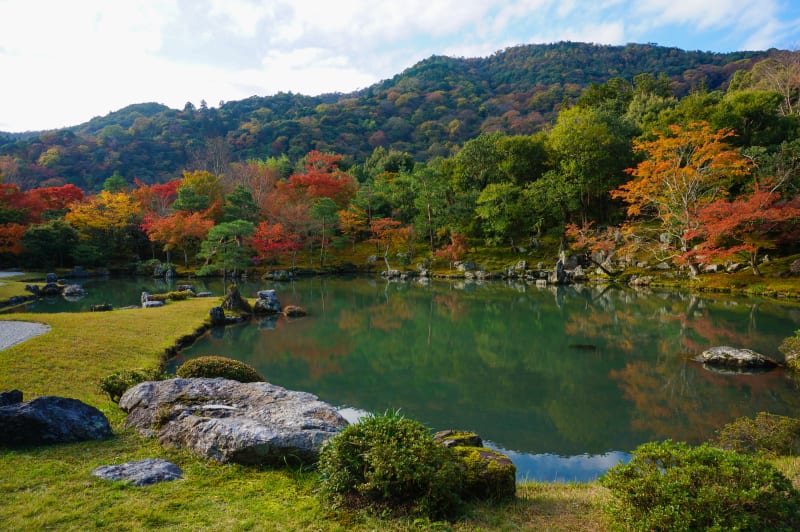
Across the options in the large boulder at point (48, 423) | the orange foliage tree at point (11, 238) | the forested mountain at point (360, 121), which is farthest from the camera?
the forested mountain at point (360, 121)

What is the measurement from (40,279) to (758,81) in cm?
6963

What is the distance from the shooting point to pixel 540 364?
12.2 metres

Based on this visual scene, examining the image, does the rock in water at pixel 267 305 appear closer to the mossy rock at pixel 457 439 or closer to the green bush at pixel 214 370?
the green bush at pixel 214 370

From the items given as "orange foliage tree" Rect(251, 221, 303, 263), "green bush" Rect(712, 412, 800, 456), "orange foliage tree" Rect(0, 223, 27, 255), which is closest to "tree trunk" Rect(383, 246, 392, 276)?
"orange foliage tree" Rect(251, 221, 303, 263)

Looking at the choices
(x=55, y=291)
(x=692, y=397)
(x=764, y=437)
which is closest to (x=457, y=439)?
(x=764, y=437)

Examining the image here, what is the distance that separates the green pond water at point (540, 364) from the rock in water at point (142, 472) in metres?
4.41

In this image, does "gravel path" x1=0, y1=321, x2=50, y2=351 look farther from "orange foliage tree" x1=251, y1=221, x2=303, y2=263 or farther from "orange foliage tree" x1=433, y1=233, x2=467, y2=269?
"orange foliage tree" x1=433, y1=233, x2=467, y2=269

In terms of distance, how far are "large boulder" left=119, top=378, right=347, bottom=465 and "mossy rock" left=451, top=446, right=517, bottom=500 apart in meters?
1.71

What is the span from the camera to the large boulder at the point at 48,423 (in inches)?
199

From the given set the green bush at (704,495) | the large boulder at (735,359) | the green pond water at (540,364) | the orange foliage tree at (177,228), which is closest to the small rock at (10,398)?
the green pond water at (540,364)

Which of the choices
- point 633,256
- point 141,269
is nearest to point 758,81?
point 633,256

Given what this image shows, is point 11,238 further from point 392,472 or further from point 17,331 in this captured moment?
point 392,472

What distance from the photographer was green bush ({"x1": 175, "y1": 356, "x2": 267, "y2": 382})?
288 inches

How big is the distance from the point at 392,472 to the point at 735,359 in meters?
11.6
